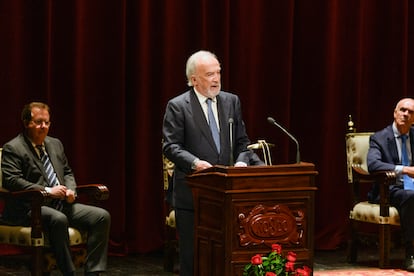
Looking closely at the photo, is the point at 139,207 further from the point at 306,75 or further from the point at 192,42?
the point at 306,75

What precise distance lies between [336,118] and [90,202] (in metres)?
2.49

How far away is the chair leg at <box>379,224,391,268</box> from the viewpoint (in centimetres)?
648

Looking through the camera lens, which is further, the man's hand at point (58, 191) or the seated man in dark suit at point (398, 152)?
the seated man in dark suit at point (398, 152)

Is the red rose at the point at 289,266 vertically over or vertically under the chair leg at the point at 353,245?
over

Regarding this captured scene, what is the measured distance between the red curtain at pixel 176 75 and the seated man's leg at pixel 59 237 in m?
1.19

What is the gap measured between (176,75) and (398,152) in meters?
1.74

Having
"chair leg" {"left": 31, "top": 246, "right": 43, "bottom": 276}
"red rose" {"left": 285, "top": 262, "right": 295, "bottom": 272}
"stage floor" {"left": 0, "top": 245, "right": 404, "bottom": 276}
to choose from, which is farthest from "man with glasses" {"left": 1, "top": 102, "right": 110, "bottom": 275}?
"red rose" {"left": 285, "top": 262, "right": 295, "bottom": 272}

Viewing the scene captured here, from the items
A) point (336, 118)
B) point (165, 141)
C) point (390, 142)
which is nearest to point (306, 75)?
point (336, 118)

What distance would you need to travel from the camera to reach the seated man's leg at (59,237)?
5281mm

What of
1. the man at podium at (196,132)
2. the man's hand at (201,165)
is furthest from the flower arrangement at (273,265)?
the man at podium at (196,132)

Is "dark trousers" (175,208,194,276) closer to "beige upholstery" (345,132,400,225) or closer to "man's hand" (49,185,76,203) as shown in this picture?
"man's hand" (49,185,76,203)

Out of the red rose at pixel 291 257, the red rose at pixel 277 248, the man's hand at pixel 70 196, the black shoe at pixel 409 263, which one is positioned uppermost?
the man's hand at pixel 70 196

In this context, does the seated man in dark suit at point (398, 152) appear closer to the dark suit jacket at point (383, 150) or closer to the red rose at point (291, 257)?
the dark suit jacket at point (383, 150)

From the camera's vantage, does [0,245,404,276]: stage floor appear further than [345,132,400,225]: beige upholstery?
No
